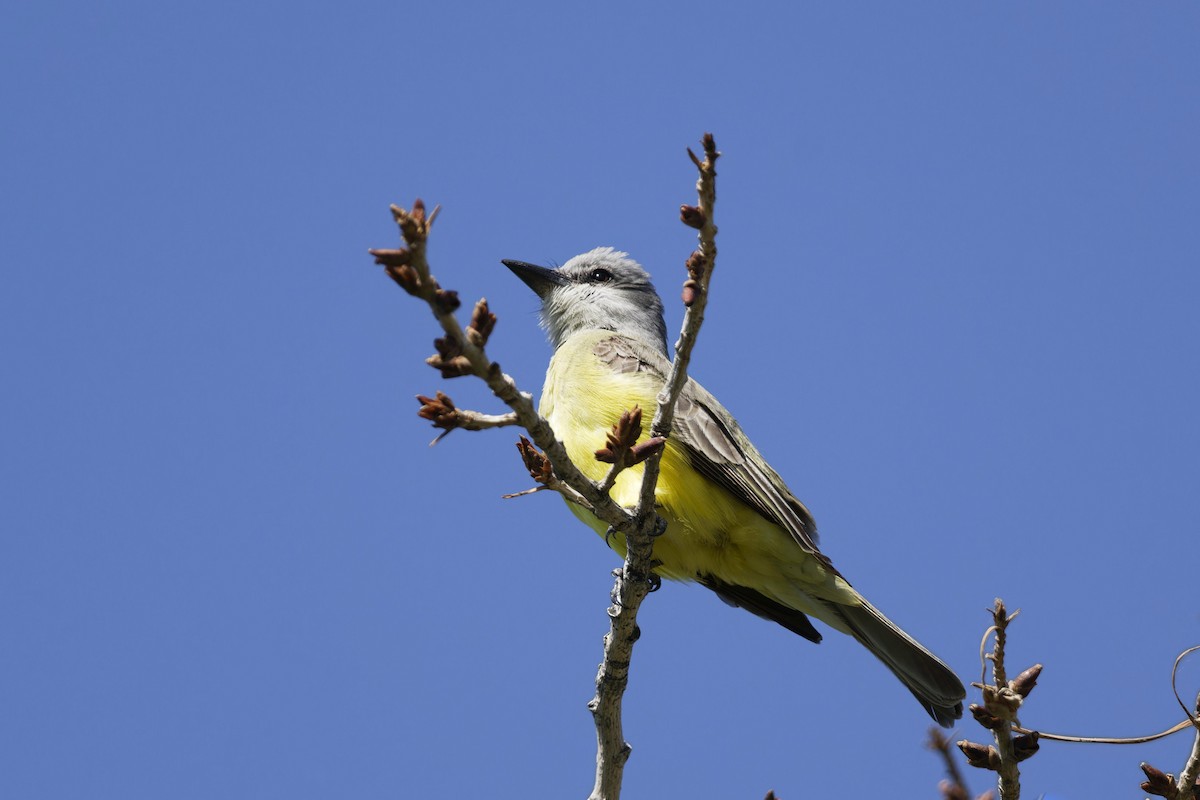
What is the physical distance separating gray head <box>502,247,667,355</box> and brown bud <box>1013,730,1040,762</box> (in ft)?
16.3

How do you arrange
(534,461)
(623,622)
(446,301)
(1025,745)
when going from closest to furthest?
(446,301), (1025,745), (534,461), (623,622)

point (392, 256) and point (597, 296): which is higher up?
point (597, 296)

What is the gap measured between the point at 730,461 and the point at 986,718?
2.71 meters

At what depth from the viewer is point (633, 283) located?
8.61m

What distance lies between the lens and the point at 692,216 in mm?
3152

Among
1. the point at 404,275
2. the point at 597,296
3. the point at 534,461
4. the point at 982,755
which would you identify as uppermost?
the point at 597,296

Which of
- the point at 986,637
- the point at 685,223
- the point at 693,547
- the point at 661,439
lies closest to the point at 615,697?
the point at 693,547

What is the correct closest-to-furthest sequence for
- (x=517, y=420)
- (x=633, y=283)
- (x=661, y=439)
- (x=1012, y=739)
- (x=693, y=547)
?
(x=1012, y=739), (x=517, y=420), (x=661, y=439), (x=693, y=547), (x=633, y=283)

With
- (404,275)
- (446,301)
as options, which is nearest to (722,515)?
(446,301)

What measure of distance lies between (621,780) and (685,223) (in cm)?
259

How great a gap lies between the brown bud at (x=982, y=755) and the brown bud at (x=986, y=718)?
0.40 ft

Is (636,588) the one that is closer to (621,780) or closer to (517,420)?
(621,780)

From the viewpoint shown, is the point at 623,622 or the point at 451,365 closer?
the point at 451,365

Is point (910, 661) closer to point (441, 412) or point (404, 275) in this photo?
point (441, 412)
